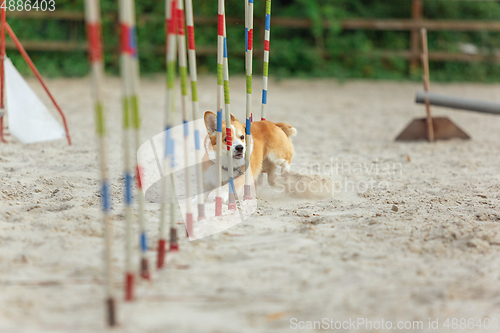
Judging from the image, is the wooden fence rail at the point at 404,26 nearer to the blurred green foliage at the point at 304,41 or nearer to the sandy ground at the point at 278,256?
the blurred green foliage at the point at 304,41

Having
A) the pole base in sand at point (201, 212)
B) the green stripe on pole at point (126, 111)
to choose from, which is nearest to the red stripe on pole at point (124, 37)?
the green stripe on pole at point (126, 111)

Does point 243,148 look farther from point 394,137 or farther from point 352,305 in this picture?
point 394,137

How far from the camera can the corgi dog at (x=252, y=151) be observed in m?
3.24

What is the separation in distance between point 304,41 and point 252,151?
7.86m

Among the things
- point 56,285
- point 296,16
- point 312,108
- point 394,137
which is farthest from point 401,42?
point 56,285

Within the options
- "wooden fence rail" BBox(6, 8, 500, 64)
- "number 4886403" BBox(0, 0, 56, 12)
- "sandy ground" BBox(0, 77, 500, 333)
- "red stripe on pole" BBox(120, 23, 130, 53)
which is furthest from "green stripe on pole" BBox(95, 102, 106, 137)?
"number 4886403" BBox(0, 0, 56, 12)

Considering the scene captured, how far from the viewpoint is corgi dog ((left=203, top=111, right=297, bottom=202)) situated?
10.6ft

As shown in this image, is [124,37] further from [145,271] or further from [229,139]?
[229,139]

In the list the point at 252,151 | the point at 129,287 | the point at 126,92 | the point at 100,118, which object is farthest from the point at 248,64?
the point at 129,287

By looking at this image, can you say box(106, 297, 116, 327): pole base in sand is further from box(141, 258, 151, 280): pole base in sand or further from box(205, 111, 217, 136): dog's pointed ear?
box(205, 111, 217, 136): dog's pointed ear

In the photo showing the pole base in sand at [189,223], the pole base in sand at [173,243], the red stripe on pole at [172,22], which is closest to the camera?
the red stripe on pole at [172,22]

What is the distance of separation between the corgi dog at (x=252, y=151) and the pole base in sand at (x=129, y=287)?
1304 mm

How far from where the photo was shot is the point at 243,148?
3.18m

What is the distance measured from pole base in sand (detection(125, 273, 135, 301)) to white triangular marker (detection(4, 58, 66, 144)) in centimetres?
318
